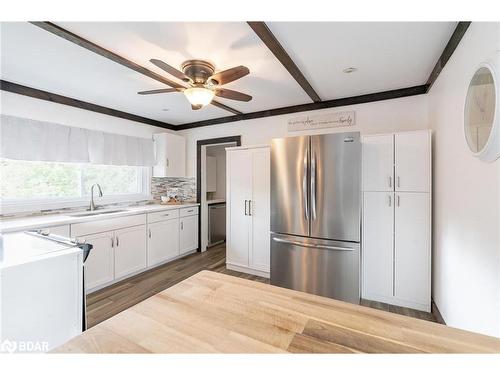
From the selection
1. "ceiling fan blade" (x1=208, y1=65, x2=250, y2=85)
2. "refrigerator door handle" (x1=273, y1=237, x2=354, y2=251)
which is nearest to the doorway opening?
"refrigerator door handle" (x1=273, y1=237, x2=354, y2=251)

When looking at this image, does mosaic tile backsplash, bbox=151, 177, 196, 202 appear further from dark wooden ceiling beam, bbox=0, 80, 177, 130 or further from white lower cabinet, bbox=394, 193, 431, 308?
white lower cabinet, bbox=394, 193, 431, 308

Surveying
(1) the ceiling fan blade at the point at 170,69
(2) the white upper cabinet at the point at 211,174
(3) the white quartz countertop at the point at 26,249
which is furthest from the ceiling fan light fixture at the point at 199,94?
(2) the white upper cabinet at the point at 211,174

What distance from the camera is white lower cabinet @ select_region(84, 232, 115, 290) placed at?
2.63 meters

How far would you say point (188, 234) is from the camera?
4062 mm

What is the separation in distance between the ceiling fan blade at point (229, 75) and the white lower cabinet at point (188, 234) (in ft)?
8.69

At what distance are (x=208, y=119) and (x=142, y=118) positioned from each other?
1.10m

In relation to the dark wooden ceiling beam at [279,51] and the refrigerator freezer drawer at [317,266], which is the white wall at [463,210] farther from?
the dark wooden ceiling beam at [279,51]

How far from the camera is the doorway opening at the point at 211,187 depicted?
429 cm

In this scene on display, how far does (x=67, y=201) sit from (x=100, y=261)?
0.97 meters

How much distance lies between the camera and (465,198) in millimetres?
1587

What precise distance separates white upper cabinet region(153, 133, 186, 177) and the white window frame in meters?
0.24

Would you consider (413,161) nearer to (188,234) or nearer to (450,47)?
(450,47)
